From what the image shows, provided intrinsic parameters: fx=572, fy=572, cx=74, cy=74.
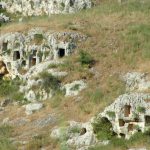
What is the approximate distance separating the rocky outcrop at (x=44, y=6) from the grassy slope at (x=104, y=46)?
318 cm

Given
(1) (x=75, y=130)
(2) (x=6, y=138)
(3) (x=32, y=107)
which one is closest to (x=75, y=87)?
(3) (x=32, y=107)

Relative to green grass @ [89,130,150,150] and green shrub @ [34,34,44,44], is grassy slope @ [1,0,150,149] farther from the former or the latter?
green grass @ [89,130,150,150]

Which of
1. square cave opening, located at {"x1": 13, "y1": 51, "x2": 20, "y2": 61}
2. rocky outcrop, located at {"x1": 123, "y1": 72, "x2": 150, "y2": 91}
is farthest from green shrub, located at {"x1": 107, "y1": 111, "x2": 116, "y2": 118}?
square cave opening, located at {"x1": 13, "y1": 51, "x2": 20, "y2": 61}

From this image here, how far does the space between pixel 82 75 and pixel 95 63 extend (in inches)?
90.5

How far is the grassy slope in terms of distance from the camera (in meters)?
37.1

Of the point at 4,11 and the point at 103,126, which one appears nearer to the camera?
the point at 103,126

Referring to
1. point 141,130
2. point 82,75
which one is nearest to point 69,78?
point 82,75

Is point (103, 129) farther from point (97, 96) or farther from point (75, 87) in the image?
point (75, 87)

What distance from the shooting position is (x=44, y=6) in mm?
61062

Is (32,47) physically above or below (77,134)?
above

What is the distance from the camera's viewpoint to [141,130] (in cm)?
3120

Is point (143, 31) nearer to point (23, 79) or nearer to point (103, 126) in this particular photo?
point (23, 79)

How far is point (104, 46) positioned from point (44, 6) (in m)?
18.1

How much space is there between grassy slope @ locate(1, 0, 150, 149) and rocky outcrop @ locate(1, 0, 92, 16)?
3.18 metres
